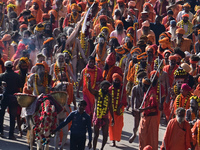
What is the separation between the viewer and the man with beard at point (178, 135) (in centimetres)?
1444

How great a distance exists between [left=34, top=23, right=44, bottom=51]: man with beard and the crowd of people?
0.10 feet

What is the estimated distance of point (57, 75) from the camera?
17.8 metres

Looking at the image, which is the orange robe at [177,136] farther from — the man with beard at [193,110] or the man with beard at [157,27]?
the man with beard at [157,27]

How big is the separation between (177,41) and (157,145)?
20.1 feet

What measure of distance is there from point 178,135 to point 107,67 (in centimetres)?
454

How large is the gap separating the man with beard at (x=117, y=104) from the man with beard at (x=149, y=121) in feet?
3.29

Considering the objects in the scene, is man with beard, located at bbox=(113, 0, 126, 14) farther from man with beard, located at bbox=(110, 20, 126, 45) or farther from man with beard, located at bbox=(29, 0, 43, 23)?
man with beard, located at bbox=(29, 0, 43, 23)

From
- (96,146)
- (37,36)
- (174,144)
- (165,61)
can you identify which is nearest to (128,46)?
(165,61)

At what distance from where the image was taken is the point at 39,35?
73.9 ft

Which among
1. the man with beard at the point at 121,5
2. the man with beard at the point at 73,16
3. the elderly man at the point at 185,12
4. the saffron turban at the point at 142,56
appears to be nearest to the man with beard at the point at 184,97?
the saffron turban at the point at 142,56

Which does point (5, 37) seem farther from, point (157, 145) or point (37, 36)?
point (157, 145)

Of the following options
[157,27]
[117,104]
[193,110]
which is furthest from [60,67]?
[157,27]

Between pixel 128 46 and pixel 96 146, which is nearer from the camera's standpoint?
pixel 96 146

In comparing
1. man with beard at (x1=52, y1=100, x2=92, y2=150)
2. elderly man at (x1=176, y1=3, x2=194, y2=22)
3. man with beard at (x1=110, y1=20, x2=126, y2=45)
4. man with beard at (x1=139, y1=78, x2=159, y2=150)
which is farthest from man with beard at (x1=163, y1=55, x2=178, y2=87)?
elderly man at (x1=176, y1=3, x2=194, y2=22)
